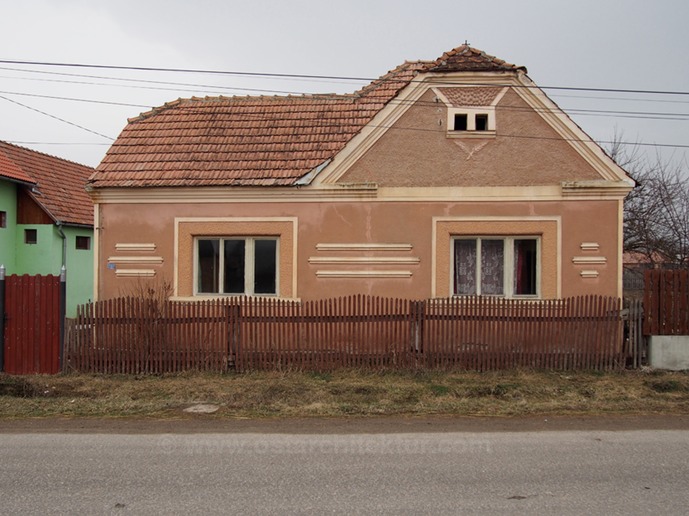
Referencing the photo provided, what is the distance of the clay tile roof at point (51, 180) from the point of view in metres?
19.0

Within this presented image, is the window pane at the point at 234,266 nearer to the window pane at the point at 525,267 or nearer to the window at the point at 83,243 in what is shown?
the window pane at the point at 525,267

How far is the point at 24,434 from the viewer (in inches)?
255

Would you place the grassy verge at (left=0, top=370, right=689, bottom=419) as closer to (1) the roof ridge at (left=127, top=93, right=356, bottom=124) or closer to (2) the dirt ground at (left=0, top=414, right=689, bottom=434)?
(2) the dirt ground at (left=0, top=414, right=689, bottom=434)

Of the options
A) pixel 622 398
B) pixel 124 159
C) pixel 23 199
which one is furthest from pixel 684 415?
pixel 23 199

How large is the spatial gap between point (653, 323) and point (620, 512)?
6.53m

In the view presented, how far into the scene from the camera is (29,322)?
9578mm

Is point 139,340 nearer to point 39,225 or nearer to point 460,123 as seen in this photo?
point 460,123

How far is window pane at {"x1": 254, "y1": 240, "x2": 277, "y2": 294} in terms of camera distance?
36.1 ft

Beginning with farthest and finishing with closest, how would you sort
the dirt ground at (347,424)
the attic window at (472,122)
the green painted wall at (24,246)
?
the green painted wall at (24,246) < the attic window at (472,122) < the dirt ground at (347,424)

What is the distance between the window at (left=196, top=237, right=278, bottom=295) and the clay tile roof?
1047 centimetres

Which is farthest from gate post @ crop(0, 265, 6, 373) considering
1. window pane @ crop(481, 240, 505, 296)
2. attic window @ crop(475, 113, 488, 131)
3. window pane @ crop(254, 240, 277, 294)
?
attic window @ crop(475, 113, 488, 131)

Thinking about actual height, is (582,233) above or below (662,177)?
below

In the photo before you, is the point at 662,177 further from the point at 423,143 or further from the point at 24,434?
the point at 24,434

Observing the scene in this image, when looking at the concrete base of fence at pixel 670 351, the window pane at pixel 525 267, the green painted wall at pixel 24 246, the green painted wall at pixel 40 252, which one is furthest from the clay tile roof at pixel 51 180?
the concrete base of fence at pixel 670 351
